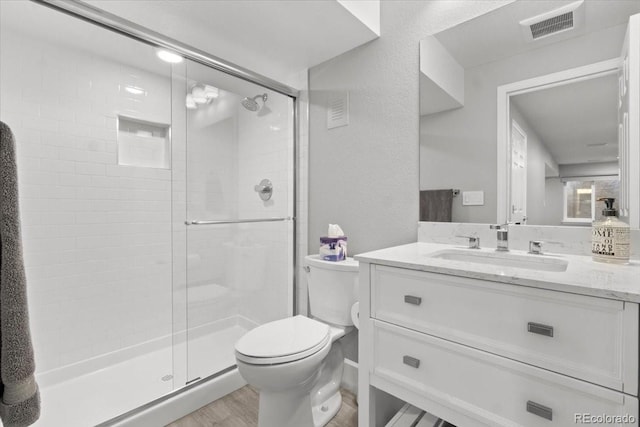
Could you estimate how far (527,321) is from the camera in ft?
2.87

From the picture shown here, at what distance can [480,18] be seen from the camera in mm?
1476

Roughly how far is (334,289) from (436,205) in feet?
2.27

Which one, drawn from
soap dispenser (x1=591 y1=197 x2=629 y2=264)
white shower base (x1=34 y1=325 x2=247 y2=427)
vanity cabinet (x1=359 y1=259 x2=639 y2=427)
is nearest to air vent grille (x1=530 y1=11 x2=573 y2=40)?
soap dispenser (x1=591 y1=197 x2=629 y2=264)

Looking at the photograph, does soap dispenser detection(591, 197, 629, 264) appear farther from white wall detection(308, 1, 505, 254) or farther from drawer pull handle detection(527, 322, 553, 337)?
white wall detection(308, 1, 505, 254)

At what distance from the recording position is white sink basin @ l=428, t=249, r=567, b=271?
1179 millimetres

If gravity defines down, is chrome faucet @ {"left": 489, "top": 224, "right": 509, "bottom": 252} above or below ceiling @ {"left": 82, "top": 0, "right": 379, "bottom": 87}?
below

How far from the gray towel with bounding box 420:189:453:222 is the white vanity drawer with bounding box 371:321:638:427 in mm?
687

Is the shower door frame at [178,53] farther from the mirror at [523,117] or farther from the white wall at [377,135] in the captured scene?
the mirror at [523,117]

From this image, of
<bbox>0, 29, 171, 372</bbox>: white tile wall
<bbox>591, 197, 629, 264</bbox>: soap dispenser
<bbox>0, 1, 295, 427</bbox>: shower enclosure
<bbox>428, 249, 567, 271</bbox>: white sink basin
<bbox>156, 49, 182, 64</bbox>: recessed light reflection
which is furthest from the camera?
<bbox>0, 29, 171, 372</bbox>: white tile wall

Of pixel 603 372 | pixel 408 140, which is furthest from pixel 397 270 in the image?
pixel 408 140

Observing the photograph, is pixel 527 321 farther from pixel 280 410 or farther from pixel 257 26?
pixel 257 26

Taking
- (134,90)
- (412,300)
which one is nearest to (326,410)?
(412,300)

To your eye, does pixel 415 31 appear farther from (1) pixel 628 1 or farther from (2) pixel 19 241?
(2) pixel 19 241

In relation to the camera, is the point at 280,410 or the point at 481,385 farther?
the point at 280,410
